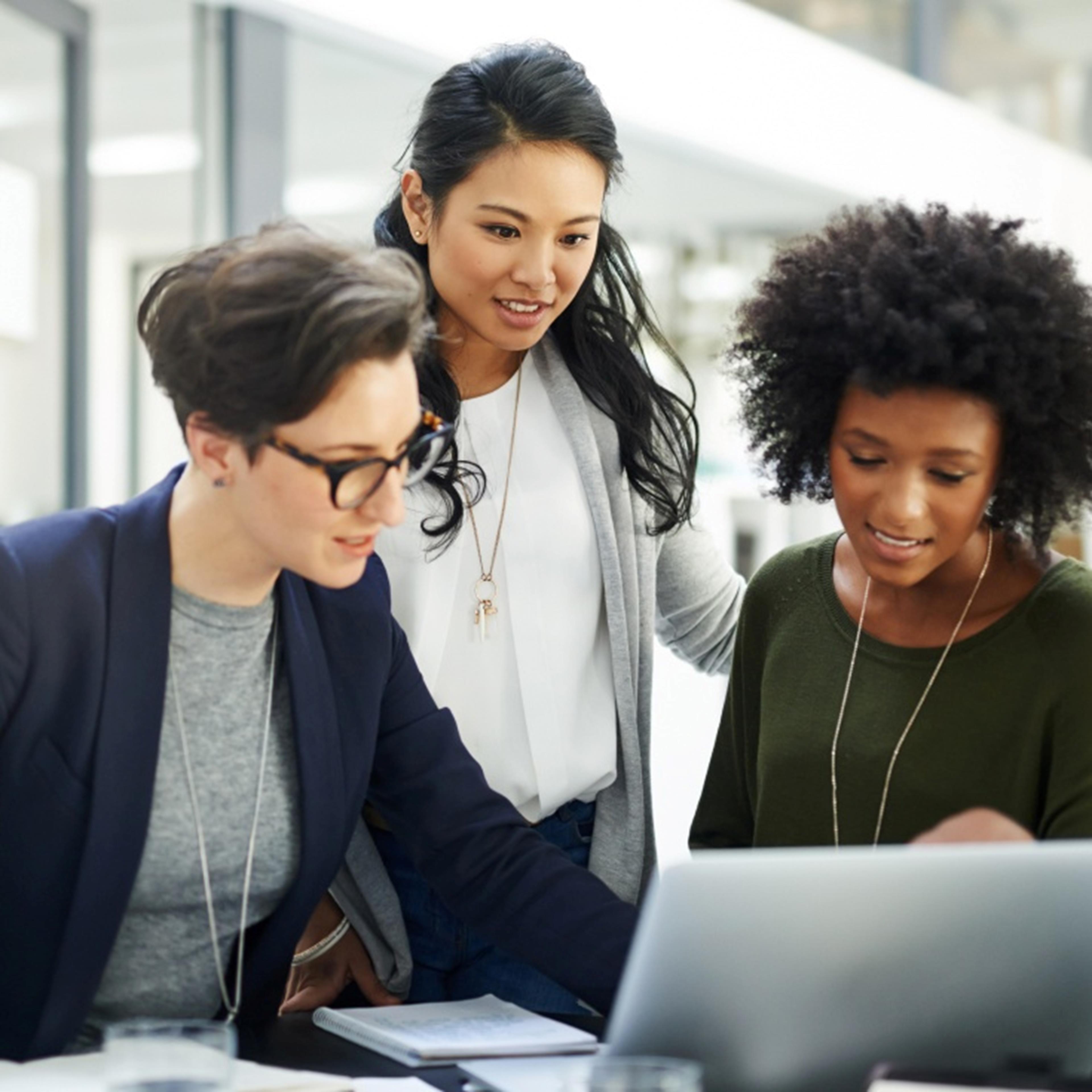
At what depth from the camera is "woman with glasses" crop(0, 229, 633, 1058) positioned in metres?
1.46

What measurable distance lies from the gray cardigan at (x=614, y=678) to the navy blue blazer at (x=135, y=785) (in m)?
0.20

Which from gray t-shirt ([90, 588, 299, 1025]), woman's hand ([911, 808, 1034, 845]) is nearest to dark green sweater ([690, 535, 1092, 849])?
woman's hand ([911, 808, 1034, 845])

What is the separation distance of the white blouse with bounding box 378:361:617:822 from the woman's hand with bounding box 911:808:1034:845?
28.6 inches

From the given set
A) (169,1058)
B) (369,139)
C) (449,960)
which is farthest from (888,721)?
(369,139)

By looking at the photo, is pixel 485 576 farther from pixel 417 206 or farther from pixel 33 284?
pixel 33 284

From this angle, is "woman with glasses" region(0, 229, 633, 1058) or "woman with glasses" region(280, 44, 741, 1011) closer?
"woman with glasses" region(0, 229, 633, 1058)

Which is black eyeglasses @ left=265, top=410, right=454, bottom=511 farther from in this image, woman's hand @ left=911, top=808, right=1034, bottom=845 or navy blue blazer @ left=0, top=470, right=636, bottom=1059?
woman's hand @ left=911, top=808, right=1034, bottom=845

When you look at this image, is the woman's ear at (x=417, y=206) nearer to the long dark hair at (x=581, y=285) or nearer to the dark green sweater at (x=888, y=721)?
the long dark hair at (x=581, y=285)

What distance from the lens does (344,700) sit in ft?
5.55

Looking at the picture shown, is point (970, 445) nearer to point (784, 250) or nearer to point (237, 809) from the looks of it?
point (784, 250)

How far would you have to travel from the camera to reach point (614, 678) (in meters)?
2.04

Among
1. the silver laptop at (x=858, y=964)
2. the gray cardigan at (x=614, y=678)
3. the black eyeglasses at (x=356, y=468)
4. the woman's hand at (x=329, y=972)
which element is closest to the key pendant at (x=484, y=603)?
the gray cardigan at (x=614, y=678)

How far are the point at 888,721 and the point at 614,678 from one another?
1.46 feet

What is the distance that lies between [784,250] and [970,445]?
0.35 meters
